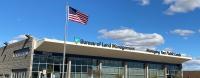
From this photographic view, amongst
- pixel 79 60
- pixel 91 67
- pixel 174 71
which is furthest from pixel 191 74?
pixel 79 60

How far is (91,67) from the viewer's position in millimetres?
65750

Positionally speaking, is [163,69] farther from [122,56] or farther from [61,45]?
[61,45]

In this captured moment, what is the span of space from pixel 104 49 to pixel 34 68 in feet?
43.7

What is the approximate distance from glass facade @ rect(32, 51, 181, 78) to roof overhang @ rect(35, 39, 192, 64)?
110cm

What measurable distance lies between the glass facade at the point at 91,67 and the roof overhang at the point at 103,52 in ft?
3.60

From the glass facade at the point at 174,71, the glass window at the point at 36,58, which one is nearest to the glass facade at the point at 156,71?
the glass facade at the point at 174,71

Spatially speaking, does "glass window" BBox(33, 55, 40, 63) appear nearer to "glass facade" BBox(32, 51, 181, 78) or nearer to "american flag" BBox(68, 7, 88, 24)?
"glass facade" BBox(32, 51, 181, 78)

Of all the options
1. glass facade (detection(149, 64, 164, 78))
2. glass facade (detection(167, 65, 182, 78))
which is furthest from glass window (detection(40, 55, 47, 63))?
glass facade (detection(167, 65, 182, 78))

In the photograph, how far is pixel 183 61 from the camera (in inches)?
3319

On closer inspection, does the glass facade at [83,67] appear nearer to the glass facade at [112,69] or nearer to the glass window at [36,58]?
the glass facade at [112,69]

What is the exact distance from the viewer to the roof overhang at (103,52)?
56906 mm

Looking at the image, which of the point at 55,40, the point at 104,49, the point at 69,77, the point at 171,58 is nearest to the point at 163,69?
the point at 171,58

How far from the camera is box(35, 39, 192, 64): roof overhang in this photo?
56.9m

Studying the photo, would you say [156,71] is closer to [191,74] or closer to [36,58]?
[191,74]
